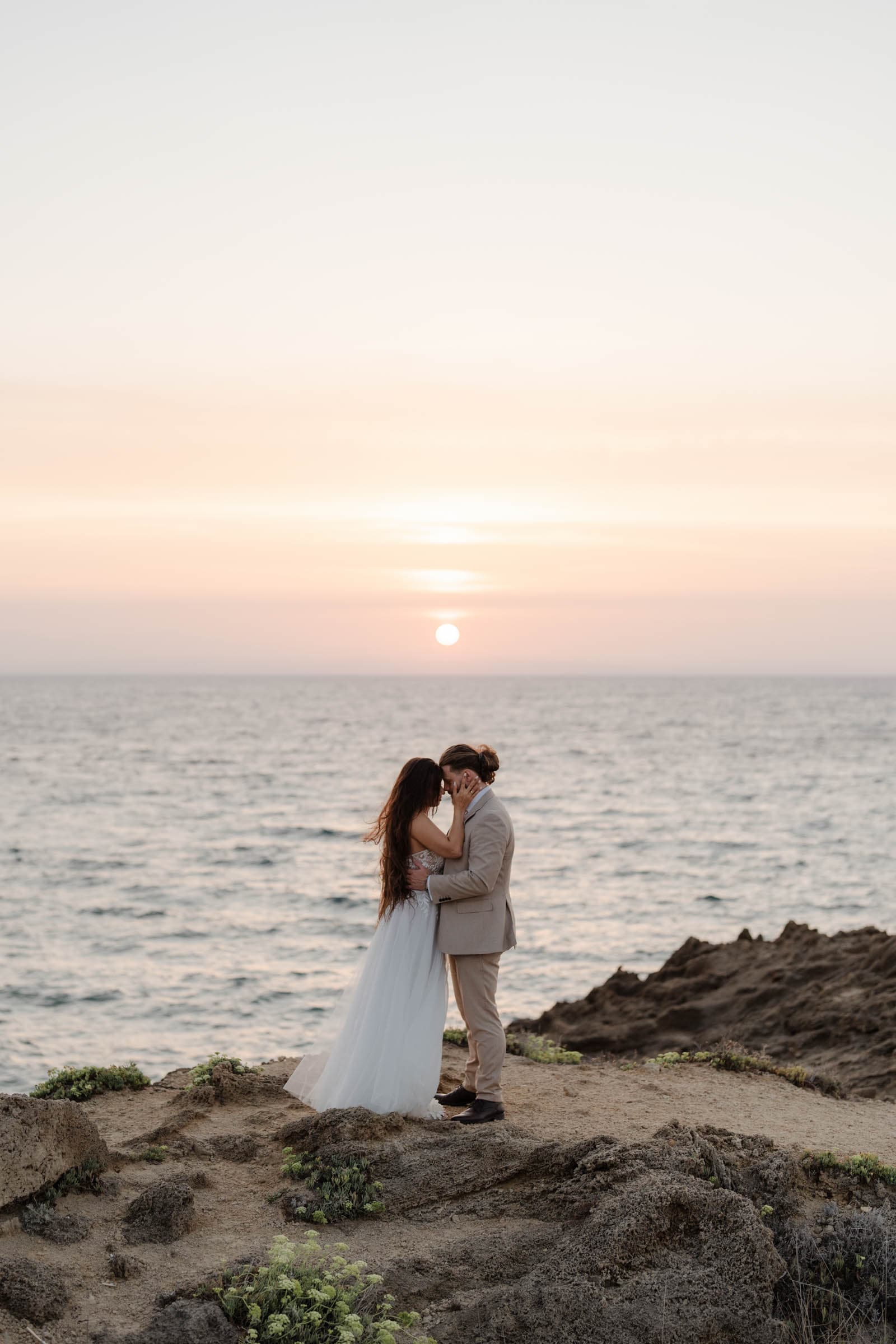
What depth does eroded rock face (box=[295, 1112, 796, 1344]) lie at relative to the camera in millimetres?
5844

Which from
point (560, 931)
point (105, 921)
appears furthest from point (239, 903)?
point (560, 931)

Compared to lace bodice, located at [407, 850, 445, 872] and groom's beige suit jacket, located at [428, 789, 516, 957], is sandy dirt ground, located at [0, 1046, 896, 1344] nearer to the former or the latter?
groom's beige suit jacket, located at [428, 789, 516, 957]

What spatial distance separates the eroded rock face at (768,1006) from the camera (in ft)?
45.2

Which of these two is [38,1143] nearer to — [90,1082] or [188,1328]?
[188,1328]

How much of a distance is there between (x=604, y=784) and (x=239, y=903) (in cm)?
3311

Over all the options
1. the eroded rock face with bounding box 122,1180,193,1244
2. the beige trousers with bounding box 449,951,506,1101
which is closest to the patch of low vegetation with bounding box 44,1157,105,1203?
the eroded rock face with bounding box 122,1180,193,1244

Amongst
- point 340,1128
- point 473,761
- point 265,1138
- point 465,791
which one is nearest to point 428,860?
point 465,791

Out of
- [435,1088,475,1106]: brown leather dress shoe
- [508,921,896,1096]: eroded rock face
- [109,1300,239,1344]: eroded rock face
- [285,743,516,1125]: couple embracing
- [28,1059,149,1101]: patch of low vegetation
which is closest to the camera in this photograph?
[109,1300,239,1344]: eroded rock face

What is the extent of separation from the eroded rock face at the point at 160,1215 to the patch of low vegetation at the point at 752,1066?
599cm

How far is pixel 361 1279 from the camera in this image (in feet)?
19.7

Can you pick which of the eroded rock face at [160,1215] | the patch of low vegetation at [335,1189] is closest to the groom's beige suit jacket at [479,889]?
the patch of low vegetation at [335,1189]

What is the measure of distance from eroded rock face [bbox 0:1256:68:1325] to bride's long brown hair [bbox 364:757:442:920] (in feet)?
11.6

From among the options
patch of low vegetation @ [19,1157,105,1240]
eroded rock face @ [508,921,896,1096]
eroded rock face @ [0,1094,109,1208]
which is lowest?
eroded rock face @ [508,921,896,1096]

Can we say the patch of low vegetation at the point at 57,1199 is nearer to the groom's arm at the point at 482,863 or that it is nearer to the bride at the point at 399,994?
the bride at the point at 399,994
